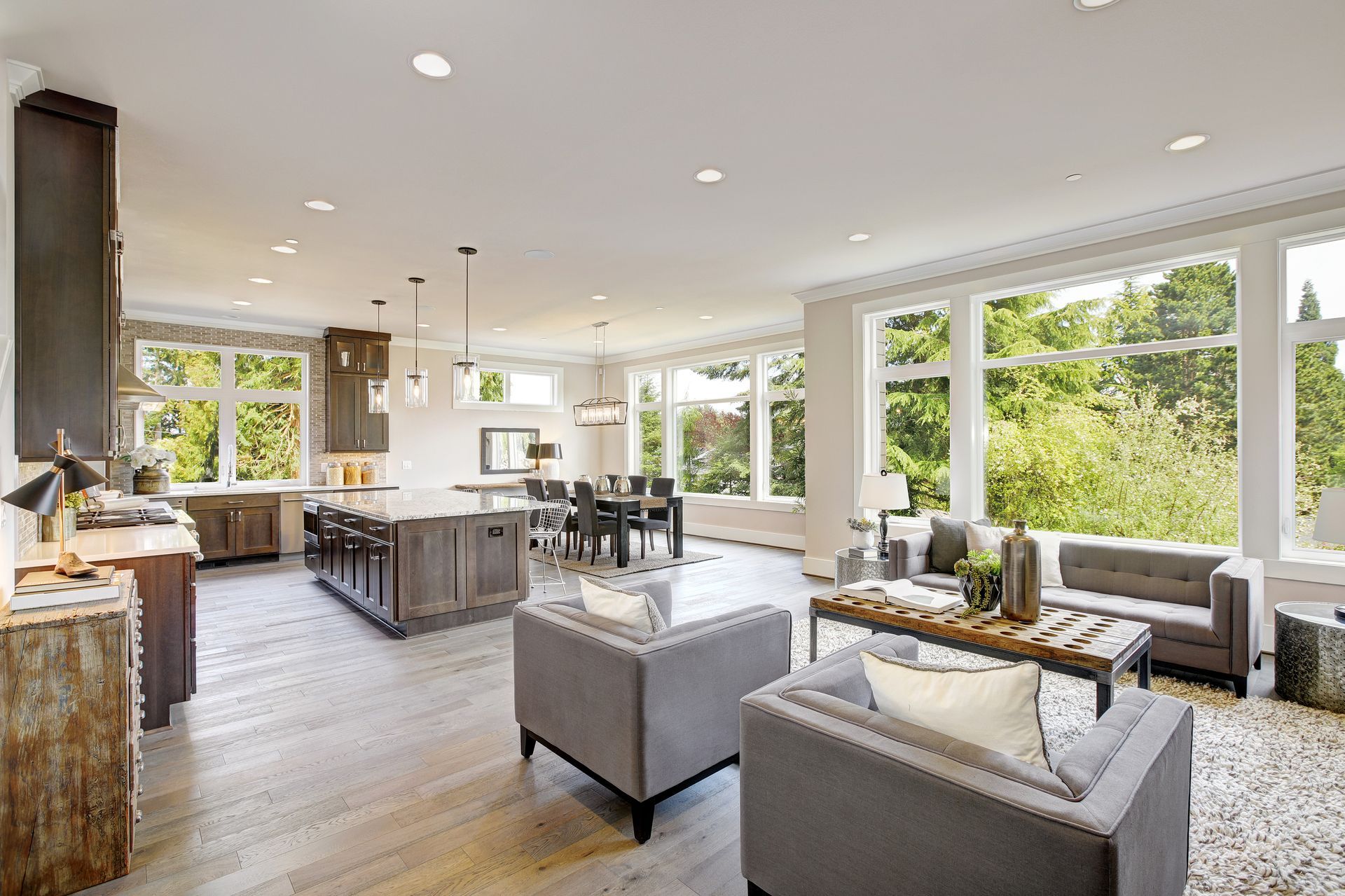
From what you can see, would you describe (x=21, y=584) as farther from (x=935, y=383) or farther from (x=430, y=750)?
(x=935, y=383)

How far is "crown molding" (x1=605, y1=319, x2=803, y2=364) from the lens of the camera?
8.34 meters

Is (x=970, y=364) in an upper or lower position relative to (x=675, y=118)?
lower

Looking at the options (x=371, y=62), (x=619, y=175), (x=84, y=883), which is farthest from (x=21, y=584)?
(x=619, y=175)

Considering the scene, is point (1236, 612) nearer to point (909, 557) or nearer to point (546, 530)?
point (909, 557)

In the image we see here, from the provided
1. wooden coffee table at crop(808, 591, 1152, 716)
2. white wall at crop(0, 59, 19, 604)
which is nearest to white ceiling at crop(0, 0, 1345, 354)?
A: white wall at crop(0, 59, 19, 604)

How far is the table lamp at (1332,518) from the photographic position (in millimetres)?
3111

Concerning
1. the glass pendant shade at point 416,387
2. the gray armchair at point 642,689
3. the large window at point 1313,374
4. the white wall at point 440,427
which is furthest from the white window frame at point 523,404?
the large window at point 1313,374

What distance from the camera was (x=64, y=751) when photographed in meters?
1.97

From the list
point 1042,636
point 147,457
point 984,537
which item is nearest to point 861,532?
point 984,537

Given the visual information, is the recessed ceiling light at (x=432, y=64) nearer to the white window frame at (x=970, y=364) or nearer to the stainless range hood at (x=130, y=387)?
the stainless range hood at (x=130, y=387)

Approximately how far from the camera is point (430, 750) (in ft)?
9.36

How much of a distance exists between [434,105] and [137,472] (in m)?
6.22

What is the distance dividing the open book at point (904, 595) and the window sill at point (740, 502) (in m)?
4.48

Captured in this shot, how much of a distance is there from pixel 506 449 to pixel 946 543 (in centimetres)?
695
